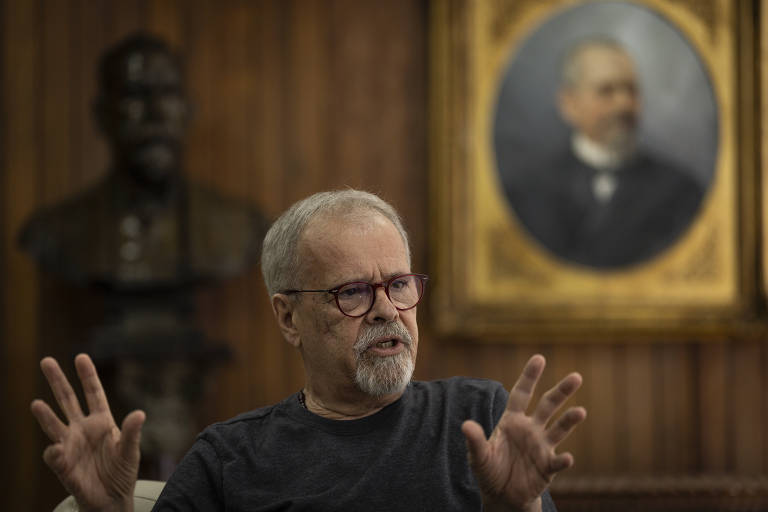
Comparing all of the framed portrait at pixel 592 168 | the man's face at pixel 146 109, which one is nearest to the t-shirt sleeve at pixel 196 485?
the man's face at pixel 146 109

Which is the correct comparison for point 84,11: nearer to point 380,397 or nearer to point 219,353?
point 219,353

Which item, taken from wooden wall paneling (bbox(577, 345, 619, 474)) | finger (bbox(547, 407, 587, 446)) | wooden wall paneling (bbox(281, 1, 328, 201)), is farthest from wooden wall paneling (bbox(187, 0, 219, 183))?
finger (bbox(547, 407, 587, 446))

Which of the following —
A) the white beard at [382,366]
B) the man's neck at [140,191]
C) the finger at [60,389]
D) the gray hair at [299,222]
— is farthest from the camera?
the man's neck at [140,191]

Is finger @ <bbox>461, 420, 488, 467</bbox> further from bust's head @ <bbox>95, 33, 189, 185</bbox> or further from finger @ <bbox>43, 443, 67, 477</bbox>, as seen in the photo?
bust's head @ <bbox>95, 33, 189, 185</bbox>

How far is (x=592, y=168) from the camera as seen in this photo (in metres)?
4.20

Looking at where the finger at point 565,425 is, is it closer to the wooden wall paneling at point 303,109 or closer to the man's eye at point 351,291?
the man's eye at point 351,291

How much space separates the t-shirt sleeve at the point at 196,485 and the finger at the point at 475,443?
22.5 inches

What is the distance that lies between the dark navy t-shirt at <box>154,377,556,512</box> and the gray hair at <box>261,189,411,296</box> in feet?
0.97

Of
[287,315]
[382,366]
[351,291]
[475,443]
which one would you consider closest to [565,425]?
[475,443]

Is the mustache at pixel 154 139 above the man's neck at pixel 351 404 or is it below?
above

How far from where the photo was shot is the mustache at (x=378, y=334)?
190cm

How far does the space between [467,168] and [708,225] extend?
46.2 inches

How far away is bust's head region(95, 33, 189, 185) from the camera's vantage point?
3.46 meters

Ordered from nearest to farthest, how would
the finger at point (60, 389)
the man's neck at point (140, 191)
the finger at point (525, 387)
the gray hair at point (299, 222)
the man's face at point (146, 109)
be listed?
the finger at point (525, 387) → the finger at point (60, 389) → the gray hair at point (299, 222) → the man's face at point (146, 109) → the man's neck at point (140, 191)
